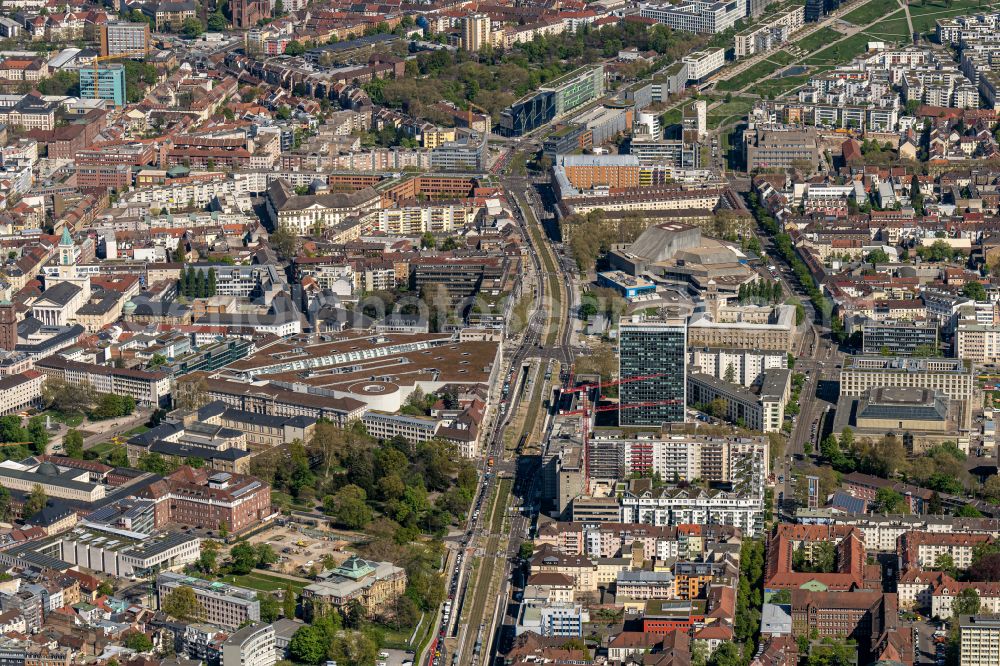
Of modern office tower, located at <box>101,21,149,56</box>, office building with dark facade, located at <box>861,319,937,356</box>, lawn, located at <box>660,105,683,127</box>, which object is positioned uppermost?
modern office tower, located at <box>101,21,149,56</box>

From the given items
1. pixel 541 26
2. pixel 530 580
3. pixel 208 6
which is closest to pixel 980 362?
pixel 530 580

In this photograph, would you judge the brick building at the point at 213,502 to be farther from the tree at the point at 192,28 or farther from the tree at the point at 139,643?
the tree at the point at 192,28

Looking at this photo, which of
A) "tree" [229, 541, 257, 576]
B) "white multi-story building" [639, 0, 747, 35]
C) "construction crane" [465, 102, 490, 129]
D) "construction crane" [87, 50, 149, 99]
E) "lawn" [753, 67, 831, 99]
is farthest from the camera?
"white multi-story building" [639, 0, 747, 35]

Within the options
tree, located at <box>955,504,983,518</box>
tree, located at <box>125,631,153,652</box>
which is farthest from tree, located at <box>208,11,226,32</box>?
tree, located at <box>125,631,153,652</box>

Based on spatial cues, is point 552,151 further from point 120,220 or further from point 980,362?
point 980,362

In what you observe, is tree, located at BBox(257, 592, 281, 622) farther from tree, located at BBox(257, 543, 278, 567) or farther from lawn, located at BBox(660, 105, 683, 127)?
lawn, located at BBox(660, 105, 683, 127)
